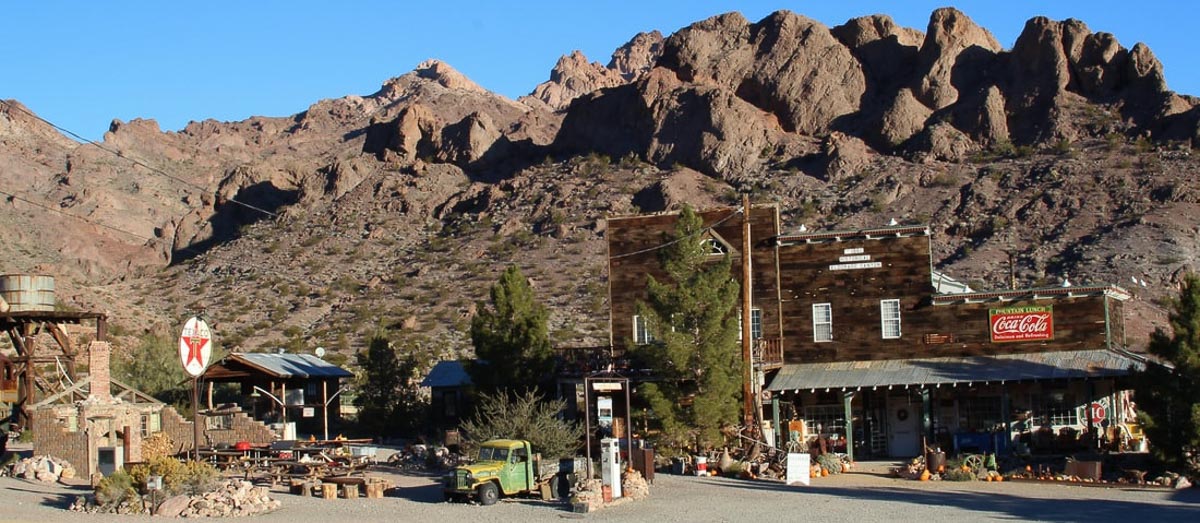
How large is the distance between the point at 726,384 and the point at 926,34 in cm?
7291

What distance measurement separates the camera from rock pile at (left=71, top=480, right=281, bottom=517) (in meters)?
26.1

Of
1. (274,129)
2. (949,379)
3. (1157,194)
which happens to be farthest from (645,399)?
(274,129)

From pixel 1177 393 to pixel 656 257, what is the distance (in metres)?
15.0

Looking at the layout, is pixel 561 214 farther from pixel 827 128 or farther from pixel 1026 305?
pixel 1026 305

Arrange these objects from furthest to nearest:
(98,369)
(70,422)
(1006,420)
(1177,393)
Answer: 1. (1006,420)
2. (98,369)
3. (70,422)
4. (1177,393)

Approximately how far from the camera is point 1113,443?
114 ft

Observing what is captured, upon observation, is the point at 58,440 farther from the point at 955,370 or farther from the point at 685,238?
the point at 955,370

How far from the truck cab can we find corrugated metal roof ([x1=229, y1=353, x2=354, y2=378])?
16739 millimetres

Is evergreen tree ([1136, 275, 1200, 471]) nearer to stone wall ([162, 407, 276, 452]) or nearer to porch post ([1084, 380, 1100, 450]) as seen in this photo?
porch post ([1084, 380, 1100, 450])

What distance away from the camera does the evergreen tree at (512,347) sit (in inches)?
1566

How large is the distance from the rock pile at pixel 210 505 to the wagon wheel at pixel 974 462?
15.9 m

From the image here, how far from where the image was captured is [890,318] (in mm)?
37438

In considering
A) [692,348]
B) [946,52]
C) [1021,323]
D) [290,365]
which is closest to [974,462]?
[1021,323]

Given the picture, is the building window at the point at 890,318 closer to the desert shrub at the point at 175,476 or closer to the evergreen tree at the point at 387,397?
the evergreen tree at the point at 387,397
